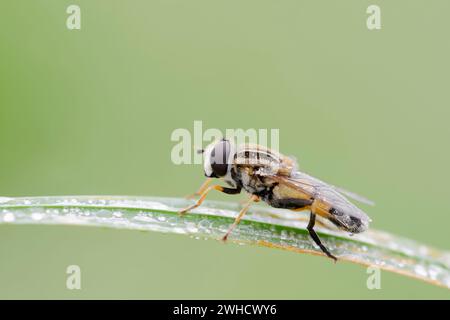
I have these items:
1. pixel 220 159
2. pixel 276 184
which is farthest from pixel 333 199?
pixel 220 159

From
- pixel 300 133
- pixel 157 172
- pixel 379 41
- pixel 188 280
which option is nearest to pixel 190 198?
pixel 188 280

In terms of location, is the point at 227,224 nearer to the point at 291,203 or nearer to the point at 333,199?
the point at 291,203

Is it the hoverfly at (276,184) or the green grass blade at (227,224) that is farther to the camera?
the hoverfly at (276,184)

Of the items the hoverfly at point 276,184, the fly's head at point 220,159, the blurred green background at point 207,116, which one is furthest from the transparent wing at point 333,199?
the blurred green background at point 207,116

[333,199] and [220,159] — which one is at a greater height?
[220,159]

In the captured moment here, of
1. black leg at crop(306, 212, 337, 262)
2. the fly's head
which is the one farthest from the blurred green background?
black leg at crop(306, 212, 337, 262)

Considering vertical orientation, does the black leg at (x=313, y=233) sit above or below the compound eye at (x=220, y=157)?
below

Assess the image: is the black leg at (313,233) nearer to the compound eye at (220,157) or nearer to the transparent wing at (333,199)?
the transparent wing at (333,199)
